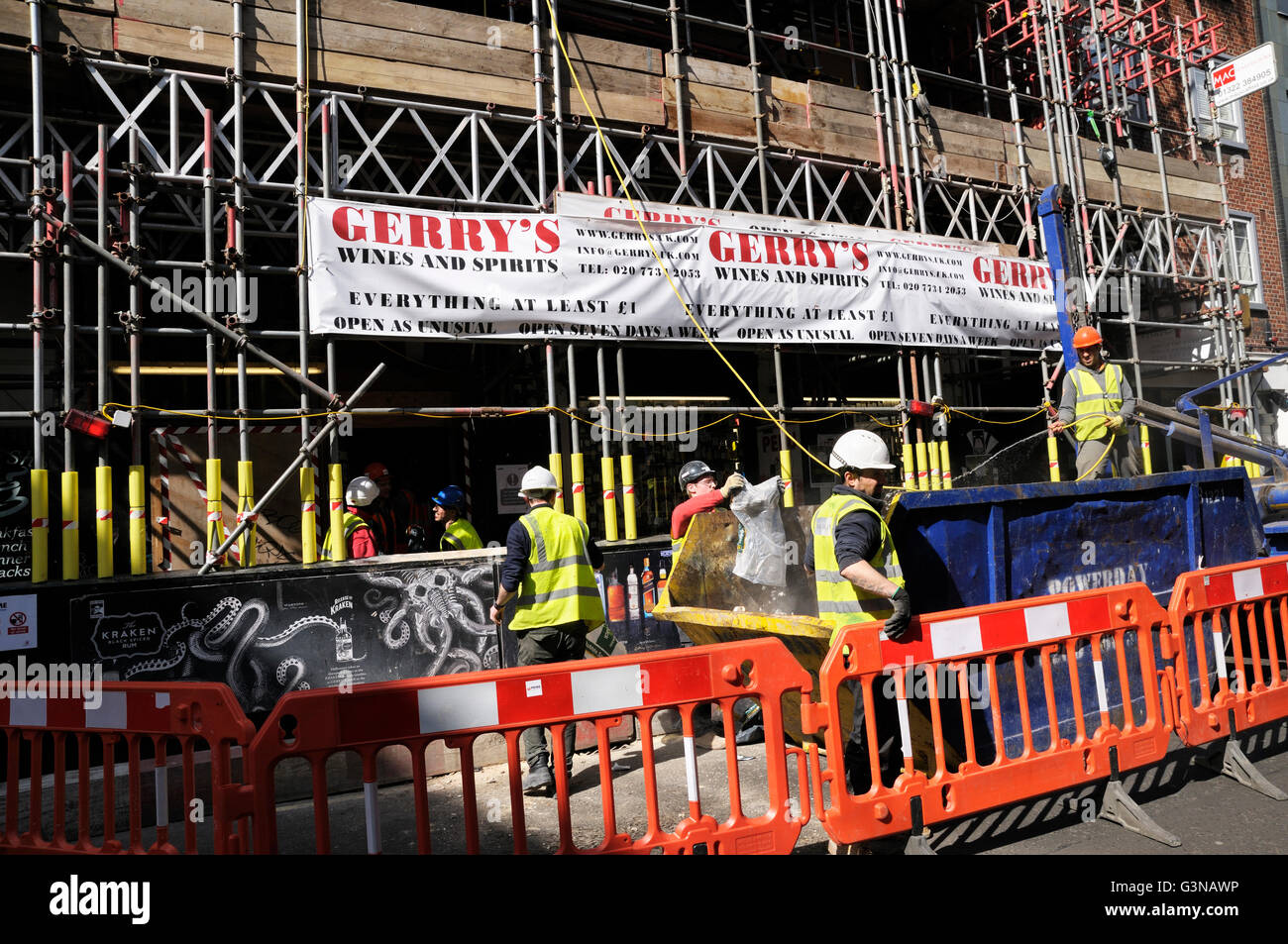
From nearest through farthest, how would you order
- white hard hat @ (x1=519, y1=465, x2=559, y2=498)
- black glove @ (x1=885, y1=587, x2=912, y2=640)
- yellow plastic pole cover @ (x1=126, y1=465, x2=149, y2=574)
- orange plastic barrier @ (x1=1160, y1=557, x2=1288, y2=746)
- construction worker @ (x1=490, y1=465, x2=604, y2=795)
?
1. black glove @ (x1=885, y1=587, x2=912, y2=640)
2. orange plastic barrier @ (x1=1160, y1=557, x2=1288, y2=746)
3. construction worker @ (x1=490, y1=465, x2=604, y2=795)
4. white hard hat @ (x1=519, y1=465, x2=559, y2=498)
5. yellow plastic pole cover @ (x1=126, y1=465, x2=149, y2=574)

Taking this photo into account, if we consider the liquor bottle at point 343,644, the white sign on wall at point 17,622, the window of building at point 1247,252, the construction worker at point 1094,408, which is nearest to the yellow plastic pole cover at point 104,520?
the white sign on wall at point 17,622

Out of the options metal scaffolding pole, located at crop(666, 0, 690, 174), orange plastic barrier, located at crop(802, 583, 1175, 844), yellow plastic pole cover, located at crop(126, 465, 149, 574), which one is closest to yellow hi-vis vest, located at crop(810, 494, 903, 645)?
orange plastic barrier, located at crop(802, 583, 1175, 844)

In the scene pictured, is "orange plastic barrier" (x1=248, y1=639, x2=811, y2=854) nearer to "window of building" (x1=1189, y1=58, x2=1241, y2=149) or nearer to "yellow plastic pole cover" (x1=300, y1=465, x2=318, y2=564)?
"yellow plastic pole cover" (x1=300, y1=465, x2=318, y2=564)

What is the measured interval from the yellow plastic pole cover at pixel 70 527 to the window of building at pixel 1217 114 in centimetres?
1762

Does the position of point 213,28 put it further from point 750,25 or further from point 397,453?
point 750,25

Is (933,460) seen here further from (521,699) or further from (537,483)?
(521,699)

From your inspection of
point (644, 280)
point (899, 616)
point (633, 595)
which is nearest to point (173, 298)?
point (644, 280)

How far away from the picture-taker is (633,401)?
10711mm

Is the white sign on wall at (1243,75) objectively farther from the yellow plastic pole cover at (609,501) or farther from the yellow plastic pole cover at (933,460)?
the yellow plastic pole cover at (609,501)

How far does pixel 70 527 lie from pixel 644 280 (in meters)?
5.40

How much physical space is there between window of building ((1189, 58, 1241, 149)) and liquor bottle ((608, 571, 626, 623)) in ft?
48.0

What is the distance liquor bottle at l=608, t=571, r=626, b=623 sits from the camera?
23.3ft

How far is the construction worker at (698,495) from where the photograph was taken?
6203 mm

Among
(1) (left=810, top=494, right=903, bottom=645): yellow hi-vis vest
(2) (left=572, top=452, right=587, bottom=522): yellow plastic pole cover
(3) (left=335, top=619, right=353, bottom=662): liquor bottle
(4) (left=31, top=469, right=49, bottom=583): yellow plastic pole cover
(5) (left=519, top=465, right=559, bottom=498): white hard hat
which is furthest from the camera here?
(2) (left=572, top=452, right=587, bottom=522): yellow plastic pole cover
